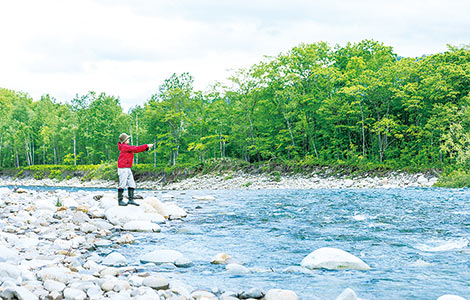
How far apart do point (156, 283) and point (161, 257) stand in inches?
55.9

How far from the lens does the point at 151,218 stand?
978 cm

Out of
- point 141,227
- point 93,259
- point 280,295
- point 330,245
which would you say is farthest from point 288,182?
point 280,295

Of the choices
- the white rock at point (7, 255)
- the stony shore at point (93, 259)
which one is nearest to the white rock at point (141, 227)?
the stony shore at point (93, 259)

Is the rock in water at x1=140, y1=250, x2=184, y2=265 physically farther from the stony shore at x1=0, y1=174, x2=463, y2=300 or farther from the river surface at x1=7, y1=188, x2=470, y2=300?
the river surface at x1=7, y1=188, x2=470, y2=300

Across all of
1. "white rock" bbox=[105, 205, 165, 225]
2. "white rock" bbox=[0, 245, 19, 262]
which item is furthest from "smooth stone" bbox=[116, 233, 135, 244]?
"white rock" bbox=[0, 245, 19, 262]

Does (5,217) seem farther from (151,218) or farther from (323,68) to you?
(323,68)

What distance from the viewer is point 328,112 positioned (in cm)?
3456

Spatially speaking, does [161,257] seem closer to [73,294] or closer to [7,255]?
[7,255]

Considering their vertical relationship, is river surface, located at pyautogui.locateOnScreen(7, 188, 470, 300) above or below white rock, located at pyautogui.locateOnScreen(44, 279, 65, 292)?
below

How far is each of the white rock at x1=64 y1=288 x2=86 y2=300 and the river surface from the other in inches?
51.0

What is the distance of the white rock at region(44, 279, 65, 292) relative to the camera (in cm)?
395

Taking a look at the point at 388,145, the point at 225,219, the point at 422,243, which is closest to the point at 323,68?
the point at 388,145

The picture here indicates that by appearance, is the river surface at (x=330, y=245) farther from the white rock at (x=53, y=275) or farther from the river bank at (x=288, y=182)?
the river bank at (x=288, y=182)

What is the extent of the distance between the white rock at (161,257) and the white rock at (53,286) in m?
1.81
